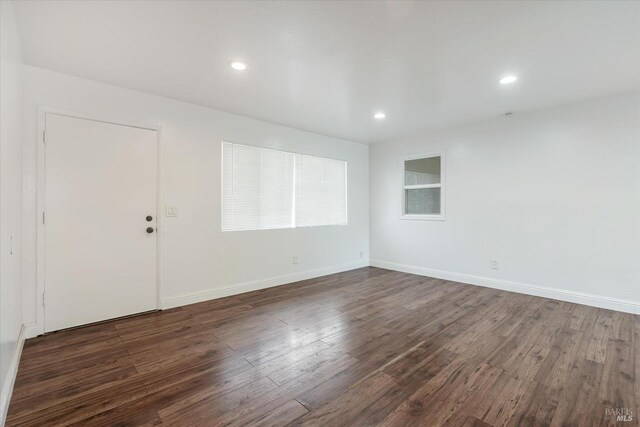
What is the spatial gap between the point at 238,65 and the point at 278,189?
215 cm

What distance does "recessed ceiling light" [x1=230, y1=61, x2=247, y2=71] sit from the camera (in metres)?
2.59

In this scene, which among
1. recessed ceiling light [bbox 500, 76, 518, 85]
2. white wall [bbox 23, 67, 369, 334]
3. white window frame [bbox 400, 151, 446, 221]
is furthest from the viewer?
white window frame [bbox 400, 151, 446, 221]

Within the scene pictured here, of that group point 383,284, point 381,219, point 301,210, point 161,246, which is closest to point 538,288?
point 383,284

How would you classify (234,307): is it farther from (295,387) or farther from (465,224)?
(465,224)


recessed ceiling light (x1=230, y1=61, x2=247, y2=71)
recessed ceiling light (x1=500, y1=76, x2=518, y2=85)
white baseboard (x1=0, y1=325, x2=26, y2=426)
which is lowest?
white baseboard (x1=0, y1=325, x2=26, y2=426)

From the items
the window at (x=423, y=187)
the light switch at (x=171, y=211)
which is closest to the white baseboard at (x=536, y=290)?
the window at (x=423, y=187)

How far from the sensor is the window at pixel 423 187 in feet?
16.4

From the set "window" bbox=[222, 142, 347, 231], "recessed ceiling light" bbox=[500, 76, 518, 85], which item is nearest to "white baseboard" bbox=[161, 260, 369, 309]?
"window" bbox=[222, 142, 347, 231]

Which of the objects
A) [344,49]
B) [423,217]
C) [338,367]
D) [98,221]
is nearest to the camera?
[338,367]

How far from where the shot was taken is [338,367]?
2.20 meters

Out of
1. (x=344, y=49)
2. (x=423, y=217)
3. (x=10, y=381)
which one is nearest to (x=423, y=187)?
(x=423, y=217)

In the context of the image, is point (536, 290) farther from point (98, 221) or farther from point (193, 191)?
point (98, 221)

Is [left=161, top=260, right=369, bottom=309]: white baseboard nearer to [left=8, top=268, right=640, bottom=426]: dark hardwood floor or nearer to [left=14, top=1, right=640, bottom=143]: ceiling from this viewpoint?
[left=8, top=268, right=640, bottom=426]: dark hardwood floor

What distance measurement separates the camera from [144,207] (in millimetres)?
3283
